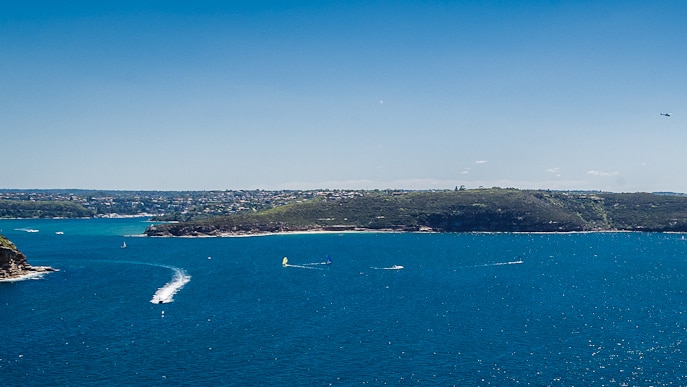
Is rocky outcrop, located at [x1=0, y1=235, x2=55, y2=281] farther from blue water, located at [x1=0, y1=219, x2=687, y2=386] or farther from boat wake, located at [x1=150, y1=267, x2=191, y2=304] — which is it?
boat wake, located at [x1=150, y1=267, x2=191, y2=304]

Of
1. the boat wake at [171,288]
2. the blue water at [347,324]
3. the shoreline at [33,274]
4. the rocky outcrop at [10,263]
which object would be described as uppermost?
the rocky outcrop at [10,263]

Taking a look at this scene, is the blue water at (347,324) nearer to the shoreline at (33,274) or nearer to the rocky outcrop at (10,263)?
the shoreline at (33,274)

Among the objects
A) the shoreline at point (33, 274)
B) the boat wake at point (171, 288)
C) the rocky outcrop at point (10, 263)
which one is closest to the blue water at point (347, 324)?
the boat wake at point (171, 288)

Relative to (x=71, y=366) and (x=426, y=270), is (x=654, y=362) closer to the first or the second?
(x=71, y=366)

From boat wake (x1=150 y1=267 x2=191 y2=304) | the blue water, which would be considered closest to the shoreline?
the blue water

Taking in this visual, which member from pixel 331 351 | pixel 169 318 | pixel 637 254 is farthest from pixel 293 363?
pixel 637 254
